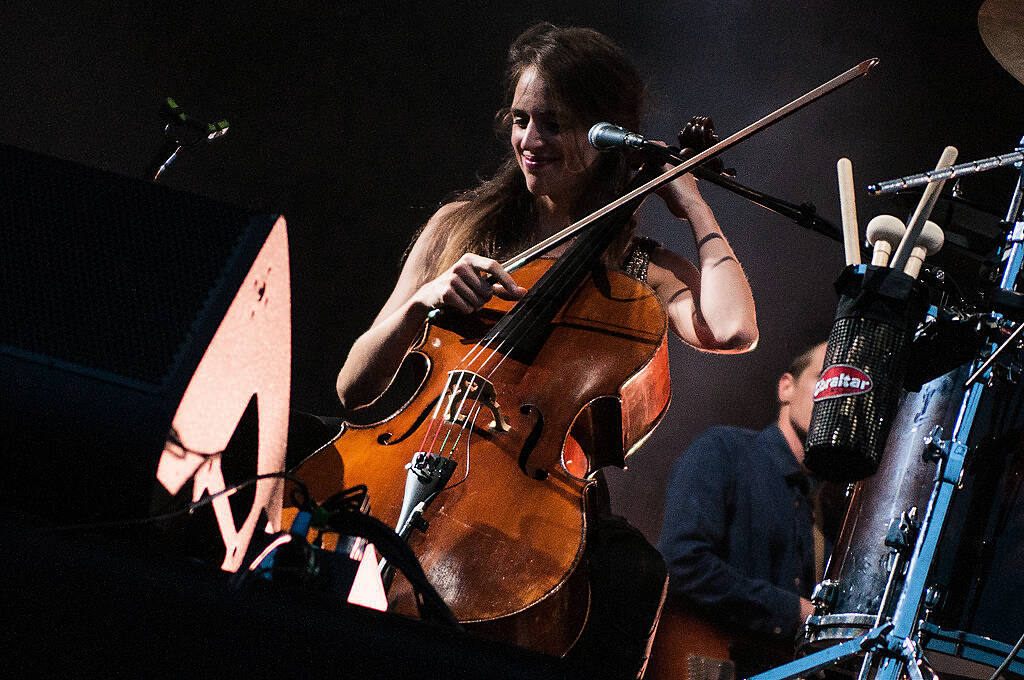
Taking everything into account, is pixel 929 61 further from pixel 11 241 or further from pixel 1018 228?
pixel 11 241

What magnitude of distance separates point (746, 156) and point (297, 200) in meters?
1.62

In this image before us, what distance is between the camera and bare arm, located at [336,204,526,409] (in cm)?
151

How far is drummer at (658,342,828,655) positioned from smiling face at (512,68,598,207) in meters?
1.22

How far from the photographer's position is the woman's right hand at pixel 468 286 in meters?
1.50

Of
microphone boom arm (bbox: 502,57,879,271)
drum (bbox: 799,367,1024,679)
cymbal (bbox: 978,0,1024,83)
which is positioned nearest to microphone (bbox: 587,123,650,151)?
microphone boom arm (bbox: 502,57,879,271)

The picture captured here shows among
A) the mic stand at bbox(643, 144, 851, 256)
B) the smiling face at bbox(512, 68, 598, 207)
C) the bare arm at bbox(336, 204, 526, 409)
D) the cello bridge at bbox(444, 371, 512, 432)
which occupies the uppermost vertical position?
the smiling face at bbox(512, 68, 598, 207)

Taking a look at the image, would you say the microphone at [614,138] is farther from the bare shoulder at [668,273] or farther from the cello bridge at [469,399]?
the cello bridge at [469,399]

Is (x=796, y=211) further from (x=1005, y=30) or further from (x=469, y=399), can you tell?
(x=1005, y=30)

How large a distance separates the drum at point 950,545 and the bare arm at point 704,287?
1.13 feet

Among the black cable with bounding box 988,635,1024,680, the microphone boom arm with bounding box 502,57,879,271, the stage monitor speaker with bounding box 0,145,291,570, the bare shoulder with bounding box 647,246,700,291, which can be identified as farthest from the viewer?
the bare shoulder with bounding box 647,246,700,291

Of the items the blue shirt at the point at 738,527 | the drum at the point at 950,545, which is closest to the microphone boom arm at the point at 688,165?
the drum at the point at 950,545

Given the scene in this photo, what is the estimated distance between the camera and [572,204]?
2008 millimetres

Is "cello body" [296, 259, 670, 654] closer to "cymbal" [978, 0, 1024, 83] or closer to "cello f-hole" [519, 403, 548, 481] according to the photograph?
"cello f-hole" [519, 403, 548, 481]

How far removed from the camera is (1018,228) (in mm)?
1641
